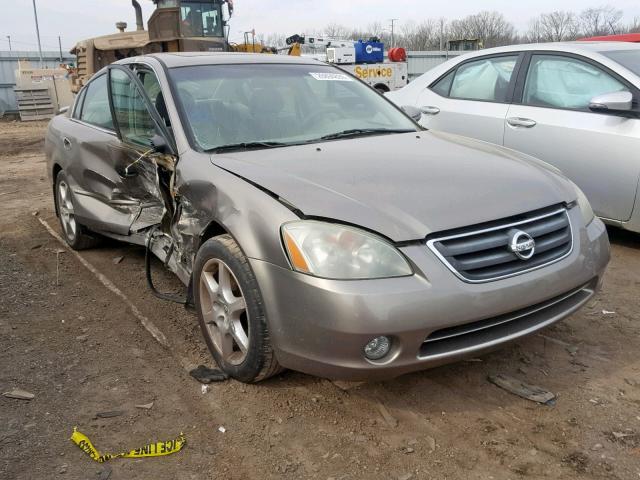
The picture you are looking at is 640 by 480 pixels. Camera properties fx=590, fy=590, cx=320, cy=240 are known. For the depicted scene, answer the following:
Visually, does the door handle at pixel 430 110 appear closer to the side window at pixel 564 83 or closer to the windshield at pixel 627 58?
the side window at pixel 564 83

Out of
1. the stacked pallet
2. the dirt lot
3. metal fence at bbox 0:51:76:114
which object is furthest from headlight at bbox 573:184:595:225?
metal fence at bbox 0:51:76:114

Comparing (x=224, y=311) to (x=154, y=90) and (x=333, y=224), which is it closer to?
(x=333, y=224)

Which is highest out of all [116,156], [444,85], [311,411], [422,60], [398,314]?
[422,60]

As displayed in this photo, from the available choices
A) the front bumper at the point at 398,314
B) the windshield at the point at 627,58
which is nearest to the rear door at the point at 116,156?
the front bumper at the point at 398,314

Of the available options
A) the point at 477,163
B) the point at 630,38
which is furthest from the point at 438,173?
the point at 630,38

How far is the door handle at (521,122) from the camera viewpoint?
484 cm

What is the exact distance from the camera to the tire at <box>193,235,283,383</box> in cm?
254

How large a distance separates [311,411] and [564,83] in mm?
3623

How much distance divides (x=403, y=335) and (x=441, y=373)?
0.79 meters

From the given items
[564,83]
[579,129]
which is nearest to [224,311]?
[579,129]

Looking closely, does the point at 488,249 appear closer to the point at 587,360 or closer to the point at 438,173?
the point at 438,173

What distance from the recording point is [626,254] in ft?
14.8

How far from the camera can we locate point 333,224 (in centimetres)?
237

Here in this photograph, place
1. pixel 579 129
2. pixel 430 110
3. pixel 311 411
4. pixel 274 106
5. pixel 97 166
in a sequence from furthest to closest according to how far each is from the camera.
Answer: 1. pixel 430 110
2. pixel 579 129
3. pixel 97 166
4. pixel 274 106
5. pixel 311 411
